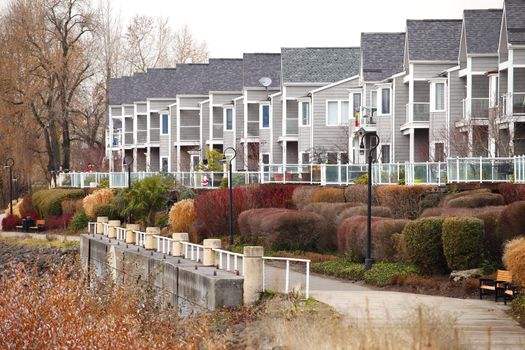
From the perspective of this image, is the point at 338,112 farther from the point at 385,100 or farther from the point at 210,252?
the point at 210,252

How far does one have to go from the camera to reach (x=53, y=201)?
67.9m

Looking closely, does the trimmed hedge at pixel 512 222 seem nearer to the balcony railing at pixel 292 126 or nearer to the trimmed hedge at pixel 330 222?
the trimmed hedge at pixel 330 222

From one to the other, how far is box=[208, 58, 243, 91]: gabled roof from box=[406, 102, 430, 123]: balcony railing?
1003 inches

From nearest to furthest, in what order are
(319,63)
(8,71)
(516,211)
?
1. (516,211)
2. (319,63)
3. (8,71)

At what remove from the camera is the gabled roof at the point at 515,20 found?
157ft

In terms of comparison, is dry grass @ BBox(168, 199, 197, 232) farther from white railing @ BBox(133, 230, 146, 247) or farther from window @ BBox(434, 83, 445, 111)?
window @ BBox(434, 83, 445, 111)

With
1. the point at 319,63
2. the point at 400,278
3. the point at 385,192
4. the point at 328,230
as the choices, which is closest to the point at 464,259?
the point at 400,278

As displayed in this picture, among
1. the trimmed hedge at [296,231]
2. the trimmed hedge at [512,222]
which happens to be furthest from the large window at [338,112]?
the trimmed hedge at [512,222]

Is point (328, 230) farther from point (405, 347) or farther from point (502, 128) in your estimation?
point (405, 347)

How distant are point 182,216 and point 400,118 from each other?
14.4 m

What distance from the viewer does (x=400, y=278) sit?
28406 millimetres

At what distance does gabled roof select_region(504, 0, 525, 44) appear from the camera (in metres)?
47.9

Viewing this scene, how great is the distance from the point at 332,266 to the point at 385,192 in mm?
8447

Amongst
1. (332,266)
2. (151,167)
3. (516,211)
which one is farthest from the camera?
(151,167)
